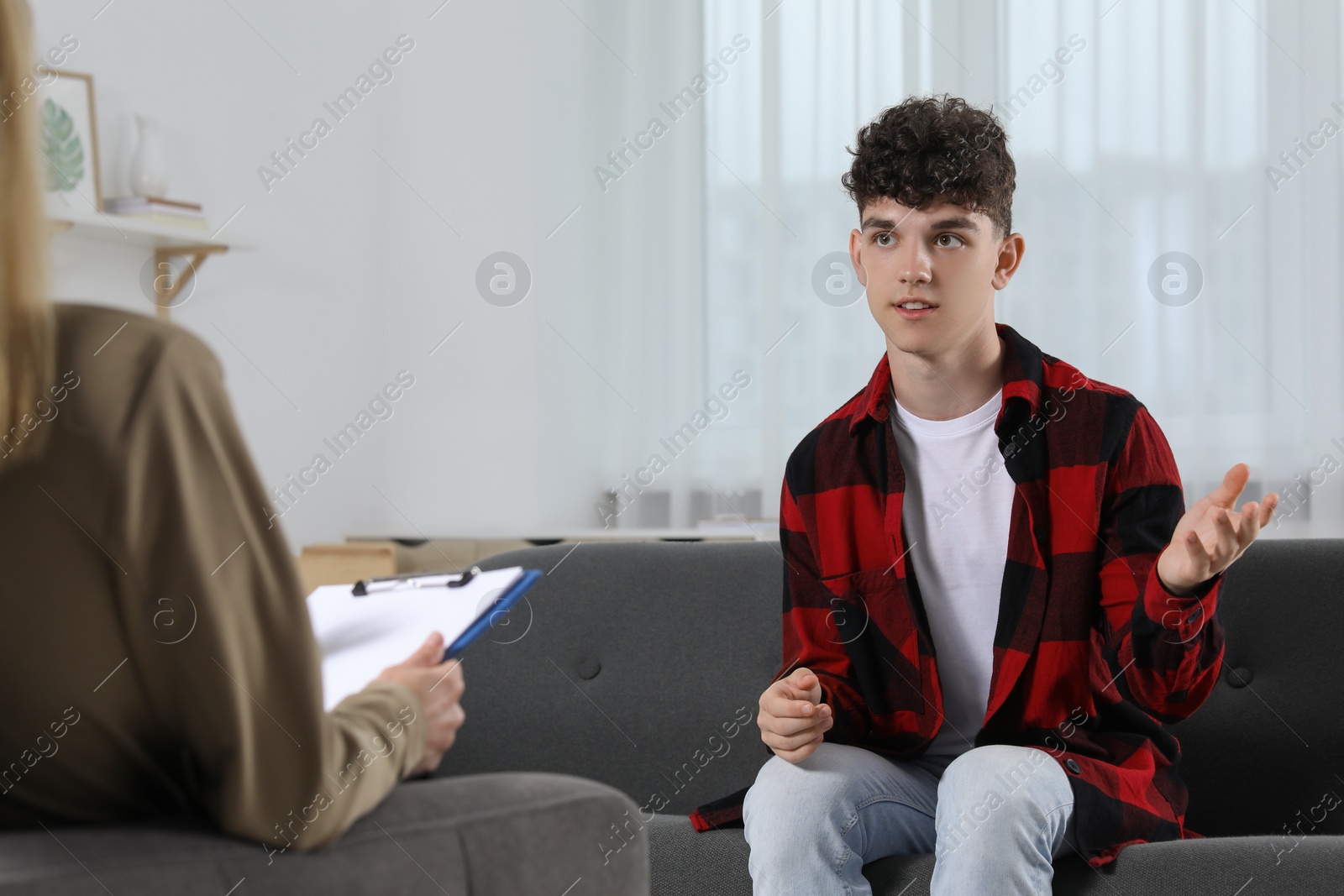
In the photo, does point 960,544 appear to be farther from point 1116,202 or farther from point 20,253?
point 1116,202

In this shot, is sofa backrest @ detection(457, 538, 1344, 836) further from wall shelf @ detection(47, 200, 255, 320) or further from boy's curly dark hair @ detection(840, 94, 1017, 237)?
wall shelf @ detection(47, 200, 255, 320)

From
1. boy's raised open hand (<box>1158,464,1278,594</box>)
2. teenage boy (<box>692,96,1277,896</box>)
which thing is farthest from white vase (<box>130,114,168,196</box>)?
boy's raised open hand (<box>1158,464,1278,594</box>)

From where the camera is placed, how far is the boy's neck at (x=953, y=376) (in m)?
1.41

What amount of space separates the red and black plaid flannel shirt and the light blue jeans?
6 centimetres

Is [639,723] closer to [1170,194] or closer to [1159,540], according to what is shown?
[1159,540]

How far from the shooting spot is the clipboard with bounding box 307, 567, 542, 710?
2.28ft

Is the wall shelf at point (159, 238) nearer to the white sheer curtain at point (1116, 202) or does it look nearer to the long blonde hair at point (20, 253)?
the white sheer curtain at point (1116, 202)

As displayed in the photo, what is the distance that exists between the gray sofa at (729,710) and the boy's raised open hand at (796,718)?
146mm

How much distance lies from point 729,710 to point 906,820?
0.40 metres

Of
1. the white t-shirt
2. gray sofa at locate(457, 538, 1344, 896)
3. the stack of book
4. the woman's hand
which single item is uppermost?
the stack of book

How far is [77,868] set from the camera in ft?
1.73

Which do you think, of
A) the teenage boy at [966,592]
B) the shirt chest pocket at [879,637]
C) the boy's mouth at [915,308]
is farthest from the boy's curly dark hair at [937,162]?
the shirt chest pocket at [879,637]

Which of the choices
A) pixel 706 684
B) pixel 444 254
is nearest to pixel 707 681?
pixel 706 684

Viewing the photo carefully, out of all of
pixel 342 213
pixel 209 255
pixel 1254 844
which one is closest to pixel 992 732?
pixel 1254 844
